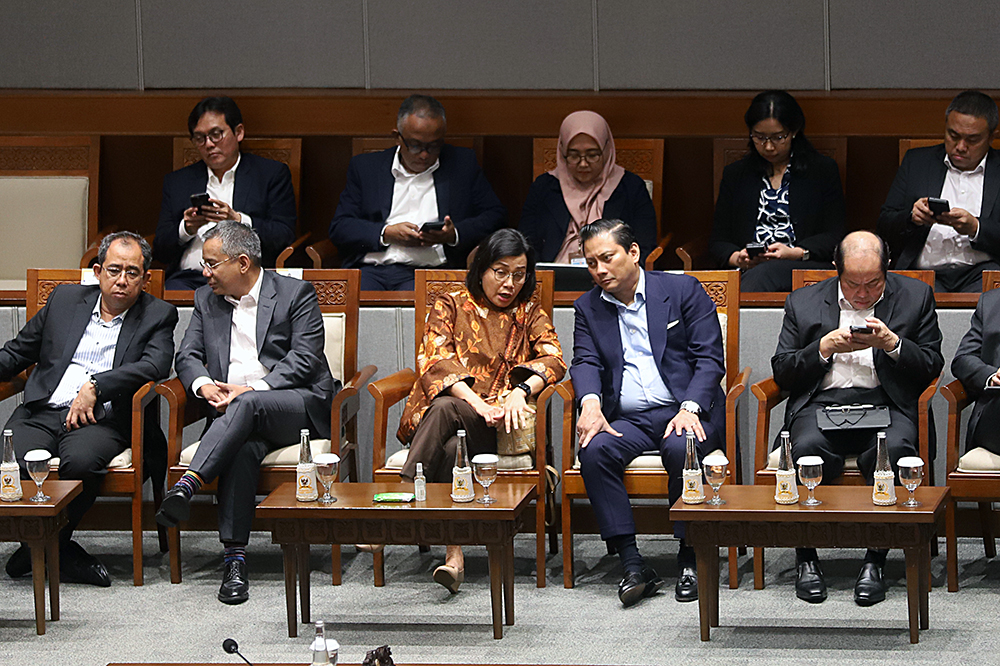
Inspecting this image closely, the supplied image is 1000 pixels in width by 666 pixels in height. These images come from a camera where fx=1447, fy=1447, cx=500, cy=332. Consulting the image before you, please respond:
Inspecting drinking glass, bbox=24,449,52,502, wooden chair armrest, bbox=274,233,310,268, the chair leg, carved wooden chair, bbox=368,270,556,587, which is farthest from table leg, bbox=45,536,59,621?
the chair leg

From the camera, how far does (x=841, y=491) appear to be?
3965mm

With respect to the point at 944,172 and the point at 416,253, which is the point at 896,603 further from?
the point at 416,253

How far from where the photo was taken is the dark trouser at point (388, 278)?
5.72m

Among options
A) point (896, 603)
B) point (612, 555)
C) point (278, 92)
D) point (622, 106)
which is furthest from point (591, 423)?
point (278, 92)

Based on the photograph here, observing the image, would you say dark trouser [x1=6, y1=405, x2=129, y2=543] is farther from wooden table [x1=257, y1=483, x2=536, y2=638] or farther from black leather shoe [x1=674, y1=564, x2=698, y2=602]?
black leather shoe [x1=674, y1=564, x2=698, y2=602]

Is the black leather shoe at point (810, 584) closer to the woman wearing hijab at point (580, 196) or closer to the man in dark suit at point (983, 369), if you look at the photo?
the man in dark suit at point (983, 369)

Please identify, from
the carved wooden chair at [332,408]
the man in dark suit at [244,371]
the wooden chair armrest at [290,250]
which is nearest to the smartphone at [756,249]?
the carved wooden chair at [332,408]

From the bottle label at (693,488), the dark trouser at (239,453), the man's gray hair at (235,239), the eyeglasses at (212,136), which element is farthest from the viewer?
the eyeglasses at (212,136)

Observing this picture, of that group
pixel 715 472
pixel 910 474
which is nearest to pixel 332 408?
pixel 715 472

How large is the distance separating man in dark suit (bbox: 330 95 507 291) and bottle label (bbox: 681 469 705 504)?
205cm

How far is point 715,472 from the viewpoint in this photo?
3848 mm

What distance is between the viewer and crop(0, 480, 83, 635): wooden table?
4016mm

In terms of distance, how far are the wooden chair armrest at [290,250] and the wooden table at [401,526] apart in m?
1.71
